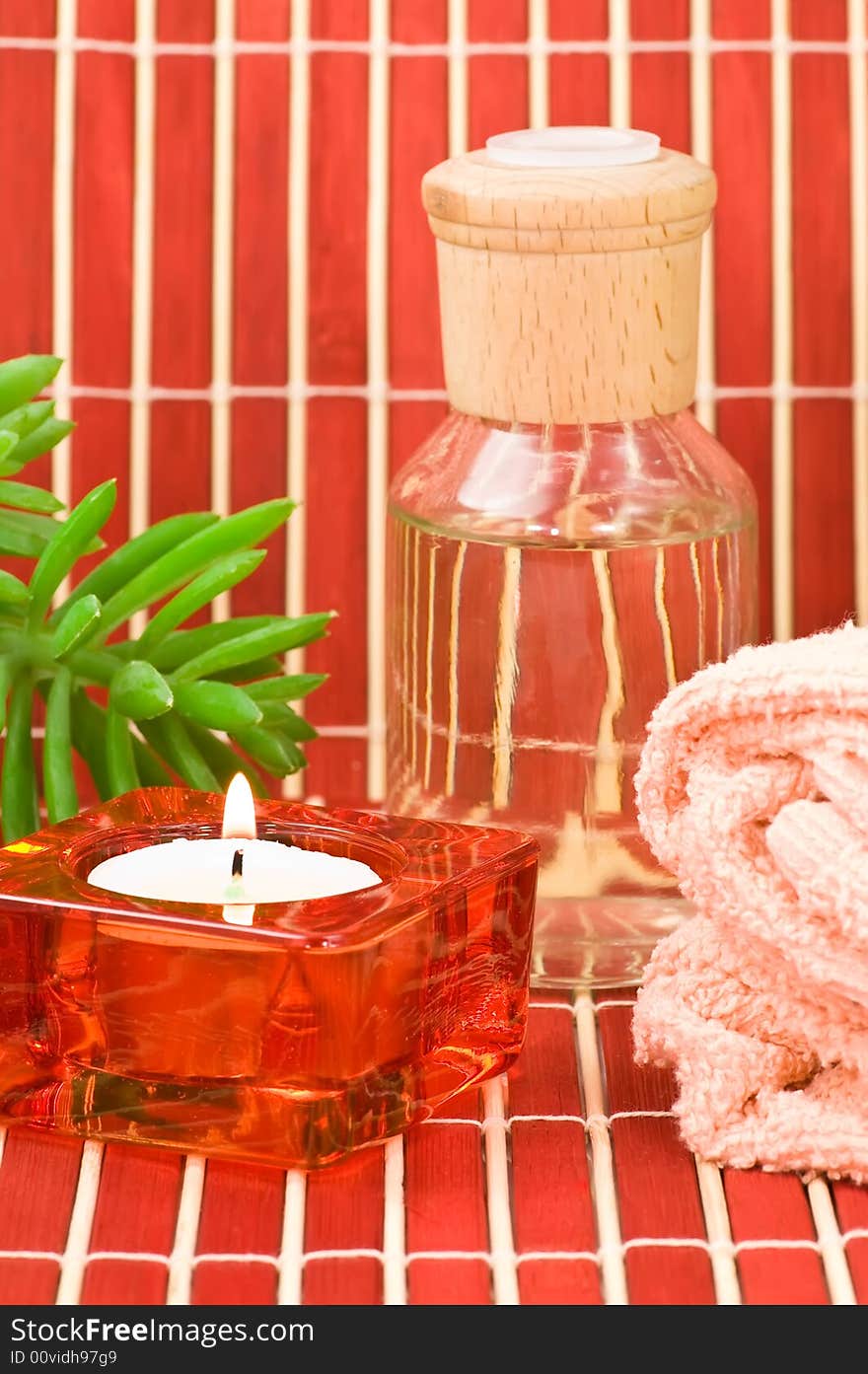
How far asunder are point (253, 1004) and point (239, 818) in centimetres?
6

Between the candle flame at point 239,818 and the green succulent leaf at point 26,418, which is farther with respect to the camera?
the green succulent leaf at point 26,418

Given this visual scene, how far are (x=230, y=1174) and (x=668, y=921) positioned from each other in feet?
0.54

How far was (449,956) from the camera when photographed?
42 centimetres

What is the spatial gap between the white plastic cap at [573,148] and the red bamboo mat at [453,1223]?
0.25m

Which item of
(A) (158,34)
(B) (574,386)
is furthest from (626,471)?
(A) (158,34)

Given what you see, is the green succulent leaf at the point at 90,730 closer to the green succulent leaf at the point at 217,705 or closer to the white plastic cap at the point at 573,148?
the green succulent leaf at the point at 217,705

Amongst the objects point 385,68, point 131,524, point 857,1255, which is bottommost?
point 857,1255

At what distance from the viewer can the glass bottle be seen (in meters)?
0.49

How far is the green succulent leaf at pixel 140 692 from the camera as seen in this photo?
0.51m

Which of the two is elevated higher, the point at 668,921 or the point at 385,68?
the point at 385,68

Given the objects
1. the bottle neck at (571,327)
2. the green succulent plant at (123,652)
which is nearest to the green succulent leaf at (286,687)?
the green succulent plant at (123,652)

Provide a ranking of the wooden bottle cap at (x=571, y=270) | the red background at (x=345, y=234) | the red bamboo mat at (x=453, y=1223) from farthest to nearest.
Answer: the red background at (x=345, y=234)
the wooden bottle cap at (x=571, y=270)
the red bamboo mat at (x=453, y=1223)
